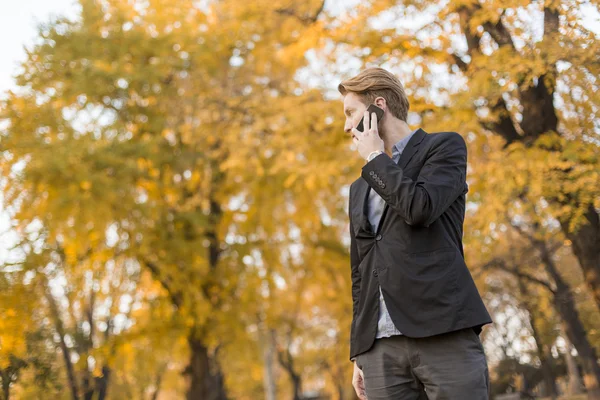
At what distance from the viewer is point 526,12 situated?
267 inches

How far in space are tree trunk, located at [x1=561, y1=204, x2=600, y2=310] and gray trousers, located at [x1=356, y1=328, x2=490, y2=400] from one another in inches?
234

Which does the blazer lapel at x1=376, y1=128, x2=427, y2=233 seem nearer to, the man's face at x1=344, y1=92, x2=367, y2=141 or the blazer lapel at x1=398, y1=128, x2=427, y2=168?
the blazer lapel at x1=398, y1=128, x2=427, y2=168

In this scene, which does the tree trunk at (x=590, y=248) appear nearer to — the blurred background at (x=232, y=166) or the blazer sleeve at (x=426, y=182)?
the blurred background at (x=232, y=166)

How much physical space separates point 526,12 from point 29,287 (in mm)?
6676

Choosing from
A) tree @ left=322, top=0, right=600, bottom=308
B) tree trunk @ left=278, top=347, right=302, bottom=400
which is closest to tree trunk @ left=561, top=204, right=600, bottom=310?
tree @ left=322, top=0, right=600, bottom=308

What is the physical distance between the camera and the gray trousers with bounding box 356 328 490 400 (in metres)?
1.99

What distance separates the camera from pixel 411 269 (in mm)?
2082

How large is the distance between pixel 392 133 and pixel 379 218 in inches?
12.4

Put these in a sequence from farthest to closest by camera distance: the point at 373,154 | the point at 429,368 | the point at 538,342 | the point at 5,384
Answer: the point at 538,342 → the point at 5,384 → the point at 373,154 → the point at 429,368

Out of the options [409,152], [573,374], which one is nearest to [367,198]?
[409,152]

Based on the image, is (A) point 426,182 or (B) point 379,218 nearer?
(A) point 426,182

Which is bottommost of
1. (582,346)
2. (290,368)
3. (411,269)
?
(411,269)

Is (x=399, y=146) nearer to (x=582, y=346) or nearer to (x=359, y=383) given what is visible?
(x=359, y=383)

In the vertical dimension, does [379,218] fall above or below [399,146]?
below
